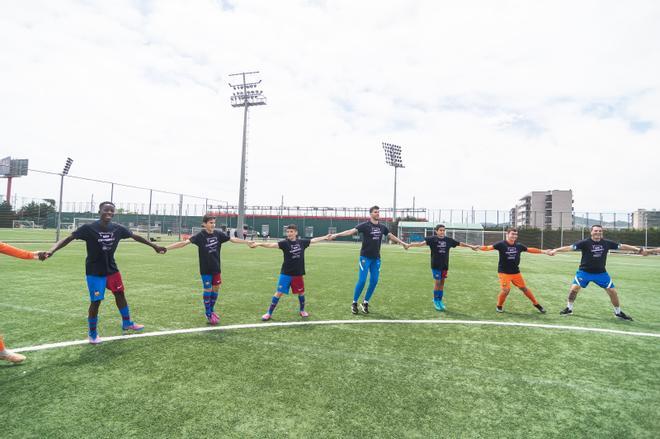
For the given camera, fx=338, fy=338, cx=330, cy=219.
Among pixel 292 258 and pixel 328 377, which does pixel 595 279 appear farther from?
pixel 328 377

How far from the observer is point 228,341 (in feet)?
17.6

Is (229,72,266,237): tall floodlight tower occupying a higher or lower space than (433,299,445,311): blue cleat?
higher

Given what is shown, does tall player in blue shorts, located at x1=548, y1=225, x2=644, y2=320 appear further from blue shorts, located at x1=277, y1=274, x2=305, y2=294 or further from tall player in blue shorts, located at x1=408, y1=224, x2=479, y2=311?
blue shorts, located at x1=277, y1=274, x2=305, y2=294

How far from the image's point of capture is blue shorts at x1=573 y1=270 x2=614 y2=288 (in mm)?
7855

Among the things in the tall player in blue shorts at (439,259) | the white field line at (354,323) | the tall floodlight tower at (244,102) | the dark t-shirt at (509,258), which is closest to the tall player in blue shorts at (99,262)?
the white field line at (354,323)

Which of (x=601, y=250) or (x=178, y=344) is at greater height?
(x=601, y=250)

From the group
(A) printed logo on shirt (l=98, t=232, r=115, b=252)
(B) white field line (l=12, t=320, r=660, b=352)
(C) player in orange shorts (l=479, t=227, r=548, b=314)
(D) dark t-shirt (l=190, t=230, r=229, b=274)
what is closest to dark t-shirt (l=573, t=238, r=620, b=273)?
(C) player in orange shorts (l=479, t=227, r=548, b=314)

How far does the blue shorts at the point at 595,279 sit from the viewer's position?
7855 mm

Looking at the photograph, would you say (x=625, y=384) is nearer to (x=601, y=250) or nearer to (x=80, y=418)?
(x=601, y=250)

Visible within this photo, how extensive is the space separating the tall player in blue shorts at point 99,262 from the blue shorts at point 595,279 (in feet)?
31.5

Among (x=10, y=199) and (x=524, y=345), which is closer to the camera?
(x=524, y=345)

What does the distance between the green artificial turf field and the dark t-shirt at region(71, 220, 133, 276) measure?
114 centimetres

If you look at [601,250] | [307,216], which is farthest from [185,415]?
[307,216]

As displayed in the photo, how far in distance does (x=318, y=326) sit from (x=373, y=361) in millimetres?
1881
